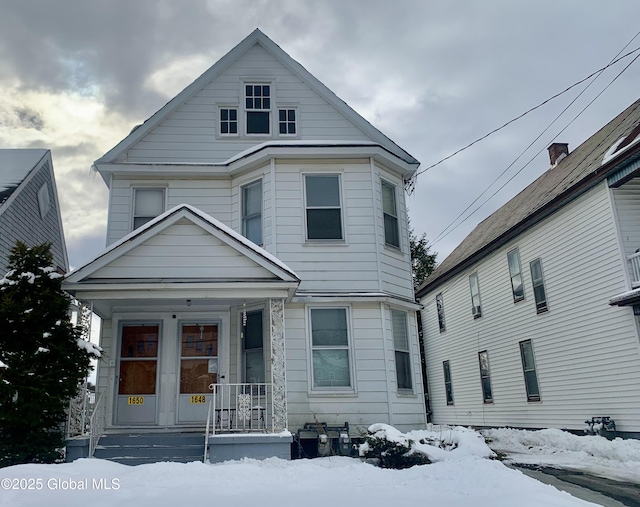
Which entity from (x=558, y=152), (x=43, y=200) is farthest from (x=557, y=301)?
(x=43, y=200)

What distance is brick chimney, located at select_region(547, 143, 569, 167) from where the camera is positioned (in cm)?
2052

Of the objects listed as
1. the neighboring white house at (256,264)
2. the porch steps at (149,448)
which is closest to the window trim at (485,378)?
the neighboring white house at (256,264)

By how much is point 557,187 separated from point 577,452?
760 cm

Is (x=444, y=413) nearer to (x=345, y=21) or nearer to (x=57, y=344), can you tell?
Result: (x=345, y=21)

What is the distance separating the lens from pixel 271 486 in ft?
19.5

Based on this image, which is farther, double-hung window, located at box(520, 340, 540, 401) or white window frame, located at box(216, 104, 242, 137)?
double-hung window, located at box(520, 340, 540, 401)

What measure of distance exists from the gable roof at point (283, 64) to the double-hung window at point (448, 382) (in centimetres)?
1315

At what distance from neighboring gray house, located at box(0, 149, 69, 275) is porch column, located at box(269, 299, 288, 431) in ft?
25.8

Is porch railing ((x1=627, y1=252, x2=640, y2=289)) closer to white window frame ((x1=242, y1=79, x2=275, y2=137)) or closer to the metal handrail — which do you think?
white window frame ((x1=242, y1=79, x2=275, y2=137))

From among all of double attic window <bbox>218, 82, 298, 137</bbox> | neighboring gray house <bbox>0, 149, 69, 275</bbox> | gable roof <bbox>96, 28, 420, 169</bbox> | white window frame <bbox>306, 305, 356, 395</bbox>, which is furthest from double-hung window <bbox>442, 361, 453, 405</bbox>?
neighboring gray house <bbox>0, 149, 69, 275</bbox>

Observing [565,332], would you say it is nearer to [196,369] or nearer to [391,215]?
[391,215]

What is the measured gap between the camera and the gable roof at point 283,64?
12.3m

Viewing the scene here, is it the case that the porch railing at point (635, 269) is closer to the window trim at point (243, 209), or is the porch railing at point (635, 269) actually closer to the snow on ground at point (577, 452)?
the snow on ground at point (577, 452)

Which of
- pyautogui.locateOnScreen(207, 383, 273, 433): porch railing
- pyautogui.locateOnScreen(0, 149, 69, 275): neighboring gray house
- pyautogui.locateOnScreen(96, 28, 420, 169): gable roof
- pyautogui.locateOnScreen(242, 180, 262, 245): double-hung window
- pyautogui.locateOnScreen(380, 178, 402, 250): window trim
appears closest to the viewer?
pyautogui.locateOnScreen(207, 383, 273, 433): porch railing
